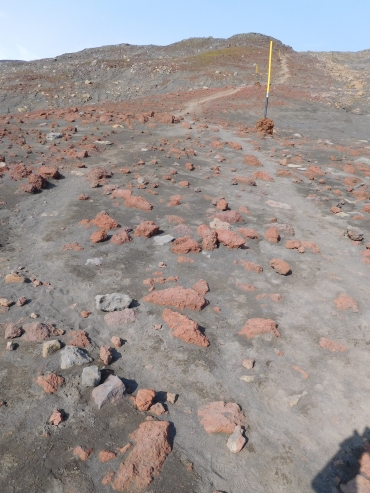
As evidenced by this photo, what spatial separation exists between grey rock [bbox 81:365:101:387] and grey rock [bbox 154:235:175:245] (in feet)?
9.76

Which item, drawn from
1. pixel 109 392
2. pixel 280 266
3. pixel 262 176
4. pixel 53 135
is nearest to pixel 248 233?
pixel 280 266

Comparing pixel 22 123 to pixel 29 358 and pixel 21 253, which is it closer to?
pixel 21 253

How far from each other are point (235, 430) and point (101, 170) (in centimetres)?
736

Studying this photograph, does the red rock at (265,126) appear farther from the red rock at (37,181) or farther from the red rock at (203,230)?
the red rock at (37,181)

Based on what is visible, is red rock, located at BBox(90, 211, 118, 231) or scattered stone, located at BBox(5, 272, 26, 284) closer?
scattered stone, located at BBox(5, 272, 26, 284)

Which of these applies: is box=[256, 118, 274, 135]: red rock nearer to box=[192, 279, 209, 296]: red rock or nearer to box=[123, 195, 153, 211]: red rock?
box=[123, 195, 153, 211]: red rock

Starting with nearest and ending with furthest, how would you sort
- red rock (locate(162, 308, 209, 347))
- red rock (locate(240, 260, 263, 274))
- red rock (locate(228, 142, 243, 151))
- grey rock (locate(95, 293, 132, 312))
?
1. red rock (locate(162, 308, 209, 347))
2. grey rock (locate(95, 293, 132, 312))
3. red rock (locate(240, 260, 263, 274))
4. red rock (locate(228, 142, 243, 151))

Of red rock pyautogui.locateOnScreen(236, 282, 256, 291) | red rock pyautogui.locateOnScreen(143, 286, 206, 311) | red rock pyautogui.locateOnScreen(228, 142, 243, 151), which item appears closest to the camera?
red rock pyautogui.locateOnScreen(143, 286, 206, 311)

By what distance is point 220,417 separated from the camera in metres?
3.29

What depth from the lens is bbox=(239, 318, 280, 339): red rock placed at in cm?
438

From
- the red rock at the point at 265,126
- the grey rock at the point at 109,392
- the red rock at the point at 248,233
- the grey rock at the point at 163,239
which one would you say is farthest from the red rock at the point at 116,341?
the red rock at the point at 265,126

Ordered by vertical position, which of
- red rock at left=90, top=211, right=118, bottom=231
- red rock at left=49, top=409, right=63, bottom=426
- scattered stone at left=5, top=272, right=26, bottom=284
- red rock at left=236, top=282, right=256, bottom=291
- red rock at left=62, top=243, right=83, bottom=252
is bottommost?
red rock at left=236, top=282, right=256, bottom=291

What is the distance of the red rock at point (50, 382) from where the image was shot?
136 inches

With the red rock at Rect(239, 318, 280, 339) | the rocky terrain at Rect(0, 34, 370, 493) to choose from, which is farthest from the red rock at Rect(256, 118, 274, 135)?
the red rock at Rect(239, 318, 280, 339)
